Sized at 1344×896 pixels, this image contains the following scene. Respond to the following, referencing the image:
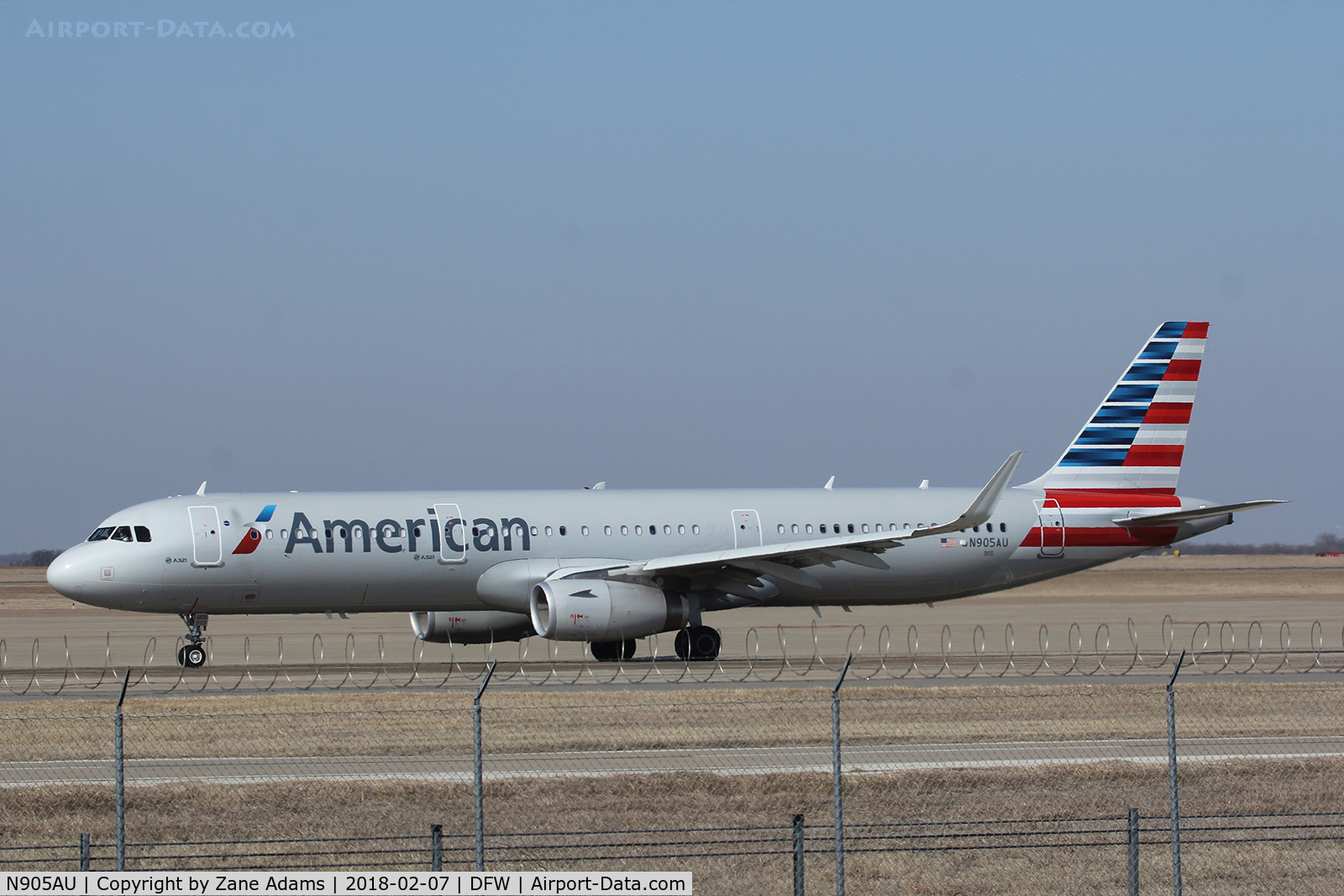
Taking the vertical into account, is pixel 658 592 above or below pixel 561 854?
above

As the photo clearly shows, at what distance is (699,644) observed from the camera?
3062 cm

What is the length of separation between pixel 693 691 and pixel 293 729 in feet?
22.1

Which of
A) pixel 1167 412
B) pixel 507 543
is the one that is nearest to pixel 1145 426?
pixel 1167 412

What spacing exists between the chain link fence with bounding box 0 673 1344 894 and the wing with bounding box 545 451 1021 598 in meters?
6.78

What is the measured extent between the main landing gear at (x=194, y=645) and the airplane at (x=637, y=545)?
0.14 feet

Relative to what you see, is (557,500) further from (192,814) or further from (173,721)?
(192,814)

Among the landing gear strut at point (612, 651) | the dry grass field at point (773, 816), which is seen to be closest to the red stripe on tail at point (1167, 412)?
the landing gear strut at point (612, 651)

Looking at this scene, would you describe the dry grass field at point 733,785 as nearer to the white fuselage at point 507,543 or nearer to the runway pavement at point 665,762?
the runway pavement at point 665,762

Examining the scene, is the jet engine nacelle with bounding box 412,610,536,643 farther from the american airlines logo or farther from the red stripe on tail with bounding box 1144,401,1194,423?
the red stripe on tail with bounding box 1144,401,1194,423

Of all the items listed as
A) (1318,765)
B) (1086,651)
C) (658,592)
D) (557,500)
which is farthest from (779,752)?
(1086,651)

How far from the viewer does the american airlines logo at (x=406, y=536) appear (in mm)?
29828

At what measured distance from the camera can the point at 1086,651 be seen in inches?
1294

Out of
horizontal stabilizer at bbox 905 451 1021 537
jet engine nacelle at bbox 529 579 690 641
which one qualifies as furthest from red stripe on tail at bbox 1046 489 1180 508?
jet engine nacelle at bbox 529 579 690 641

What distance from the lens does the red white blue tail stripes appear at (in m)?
35.1
